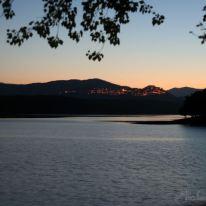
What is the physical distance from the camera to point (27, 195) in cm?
3575

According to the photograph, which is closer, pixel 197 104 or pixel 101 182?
pixel 101 182

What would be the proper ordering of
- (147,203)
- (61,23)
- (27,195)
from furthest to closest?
(27,195) < (147,203) < (61,23)

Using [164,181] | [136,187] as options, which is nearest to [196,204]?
[136,187]

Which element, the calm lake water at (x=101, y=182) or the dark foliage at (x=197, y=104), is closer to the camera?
the calm lake water at (x=101, y=182)

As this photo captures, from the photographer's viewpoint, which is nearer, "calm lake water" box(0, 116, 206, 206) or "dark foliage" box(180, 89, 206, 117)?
"calm lake water" box(0, 116, 206, 206)

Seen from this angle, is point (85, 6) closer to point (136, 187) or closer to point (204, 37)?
point (204, 37)

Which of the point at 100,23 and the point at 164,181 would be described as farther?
the point at 164,181

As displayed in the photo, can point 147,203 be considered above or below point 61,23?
below

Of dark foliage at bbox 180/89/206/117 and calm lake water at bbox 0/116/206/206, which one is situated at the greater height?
dark foliage at bbox 180/89/206/117

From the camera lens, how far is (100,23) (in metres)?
17.6

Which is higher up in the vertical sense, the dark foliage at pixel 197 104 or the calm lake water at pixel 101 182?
the dark foliage at pixel 197 104

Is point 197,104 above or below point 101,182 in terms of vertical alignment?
above

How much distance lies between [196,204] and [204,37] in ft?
47.4

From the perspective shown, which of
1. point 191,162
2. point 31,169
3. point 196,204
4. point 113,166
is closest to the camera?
point 196,204
